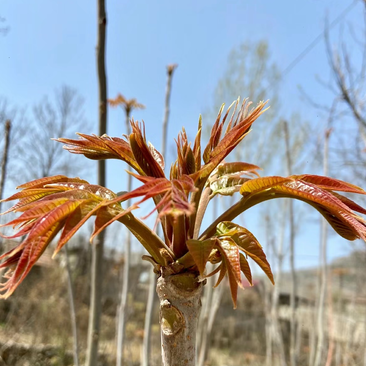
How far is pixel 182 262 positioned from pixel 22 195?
273mm

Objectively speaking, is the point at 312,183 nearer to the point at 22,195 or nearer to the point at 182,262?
the point at 182,262

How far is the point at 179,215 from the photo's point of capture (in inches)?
17.2

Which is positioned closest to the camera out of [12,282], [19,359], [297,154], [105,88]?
[12,282]

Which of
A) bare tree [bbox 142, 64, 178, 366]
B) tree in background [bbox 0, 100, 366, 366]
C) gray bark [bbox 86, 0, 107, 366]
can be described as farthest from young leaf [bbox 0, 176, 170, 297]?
bare tree [bbox 142, 64, 178, 366]

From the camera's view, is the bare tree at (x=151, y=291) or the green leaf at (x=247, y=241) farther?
the bare tree at (x=151, y=291)

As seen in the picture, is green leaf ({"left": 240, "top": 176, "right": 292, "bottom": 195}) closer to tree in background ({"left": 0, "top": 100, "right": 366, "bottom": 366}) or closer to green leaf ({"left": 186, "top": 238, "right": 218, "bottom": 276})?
tree in background ({"left": 0, "top": 100, "right": 366, "bottom": 366})

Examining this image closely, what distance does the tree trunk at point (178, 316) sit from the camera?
51cm

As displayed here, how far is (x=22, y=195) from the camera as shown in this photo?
1.80 feet

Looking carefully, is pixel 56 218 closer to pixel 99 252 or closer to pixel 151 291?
pixel 99 252

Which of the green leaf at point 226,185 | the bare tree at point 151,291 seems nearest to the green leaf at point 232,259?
the green leaf at point 226,185

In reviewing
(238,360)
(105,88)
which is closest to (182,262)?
(105,88)

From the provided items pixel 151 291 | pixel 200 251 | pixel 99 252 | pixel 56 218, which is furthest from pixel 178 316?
pixel 151 291

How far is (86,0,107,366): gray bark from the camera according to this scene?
1.11m

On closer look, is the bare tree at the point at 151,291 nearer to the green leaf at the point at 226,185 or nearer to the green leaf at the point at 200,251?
the green leaf at the point at 226,185
